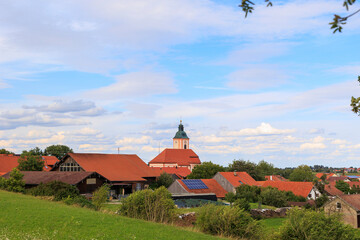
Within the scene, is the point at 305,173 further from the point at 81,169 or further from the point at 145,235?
the point at 145,235

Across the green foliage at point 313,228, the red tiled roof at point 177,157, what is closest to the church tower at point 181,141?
the red tiled roof at point 177,157

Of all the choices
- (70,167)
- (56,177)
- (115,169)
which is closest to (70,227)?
(56,177)

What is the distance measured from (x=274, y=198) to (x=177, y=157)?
80.7 m

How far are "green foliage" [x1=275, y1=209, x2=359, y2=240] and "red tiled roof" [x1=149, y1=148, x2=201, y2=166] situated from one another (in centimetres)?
11664

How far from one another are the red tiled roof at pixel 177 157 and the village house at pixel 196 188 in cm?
6755

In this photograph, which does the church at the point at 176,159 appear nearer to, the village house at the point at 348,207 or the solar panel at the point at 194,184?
the solar panel at the point at 194,184

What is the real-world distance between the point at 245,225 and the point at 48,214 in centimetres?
1081

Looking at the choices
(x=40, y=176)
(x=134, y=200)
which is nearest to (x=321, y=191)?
(x=40, y=176)

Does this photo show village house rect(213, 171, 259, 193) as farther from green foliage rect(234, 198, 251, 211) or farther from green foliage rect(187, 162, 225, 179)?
green foliage rect(234, 198, 251, 211)

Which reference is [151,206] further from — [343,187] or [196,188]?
[343,187]

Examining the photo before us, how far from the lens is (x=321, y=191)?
7194 centimetres

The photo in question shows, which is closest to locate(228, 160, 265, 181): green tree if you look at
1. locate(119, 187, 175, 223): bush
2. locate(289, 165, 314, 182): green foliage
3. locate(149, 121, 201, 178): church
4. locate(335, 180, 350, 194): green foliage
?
locate(335, 180, 350, 194): green foliage

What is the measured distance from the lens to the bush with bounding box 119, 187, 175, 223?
83.6ft

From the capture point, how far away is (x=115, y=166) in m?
→ 62.9
